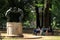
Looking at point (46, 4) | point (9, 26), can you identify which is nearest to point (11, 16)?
point (9, 26)

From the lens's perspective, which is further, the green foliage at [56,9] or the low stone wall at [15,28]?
the green foliage at [56,9]

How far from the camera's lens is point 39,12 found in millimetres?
42969

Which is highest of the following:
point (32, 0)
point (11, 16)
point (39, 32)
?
point (32, 0)

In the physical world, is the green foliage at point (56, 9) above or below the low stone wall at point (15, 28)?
above

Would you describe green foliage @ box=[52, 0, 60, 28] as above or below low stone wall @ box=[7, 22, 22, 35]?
above

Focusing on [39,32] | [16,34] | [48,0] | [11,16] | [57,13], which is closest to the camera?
[16,34]

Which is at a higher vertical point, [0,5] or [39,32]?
[0,5]

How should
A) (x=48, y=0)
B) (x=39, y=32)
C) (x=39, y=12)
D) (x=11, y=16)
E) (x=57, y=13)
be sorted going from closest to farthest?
(x=11, y=16), (x=39, y=32), (x=48, y=0), (x=57, y=13), (x=39, y=12)

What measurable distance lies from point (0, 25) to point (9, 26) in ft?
64.7

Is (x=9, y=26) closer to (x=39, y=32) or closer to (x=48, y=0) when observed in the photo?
(x=39, y=32)

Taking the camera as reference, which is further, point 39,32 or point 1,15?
point 1,15

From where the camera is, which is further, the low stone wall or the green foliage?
the green foliage

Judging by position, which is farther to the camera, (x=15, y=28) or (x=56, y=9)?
(x=56, y=9)

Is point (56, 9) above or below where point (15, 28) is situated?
above
